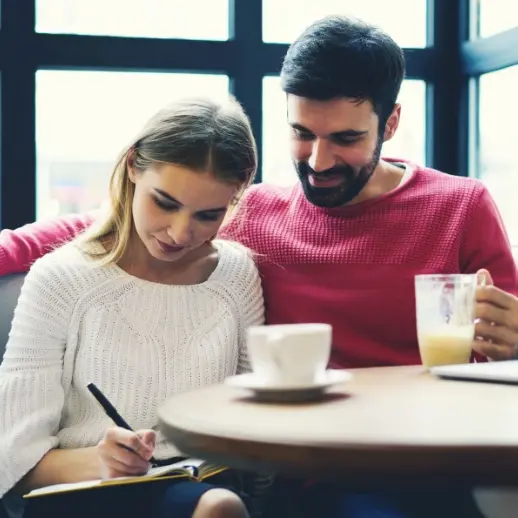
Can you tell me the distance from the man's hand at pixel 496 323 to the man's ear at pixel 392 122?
0.54m

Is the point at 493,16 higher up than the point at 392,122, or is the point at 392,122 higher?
the point at 493,16

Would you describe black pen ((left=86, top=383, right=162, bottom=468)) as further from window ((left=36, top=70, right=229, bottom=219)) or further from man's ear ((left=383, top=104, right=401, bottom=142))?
window ((left=36, top=70, right=229, bottom=219))

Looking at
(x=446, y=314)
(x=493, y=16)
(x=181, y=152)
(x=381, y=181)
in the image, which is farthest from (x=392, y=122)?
(x=493, y=16)

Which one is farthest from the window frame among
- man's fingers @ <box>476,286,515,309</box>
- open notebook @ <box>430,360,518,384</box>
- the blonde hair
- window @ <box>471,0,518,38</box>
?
open notebook @ <box>430,360,518,384</box>

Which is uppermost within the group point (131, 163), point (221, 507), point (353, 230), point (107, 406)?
point (131, 163)

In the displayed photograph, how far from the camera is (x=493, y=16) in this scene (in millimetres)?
2691

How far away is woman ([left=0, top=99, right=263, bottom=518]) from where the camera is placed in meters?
1.40

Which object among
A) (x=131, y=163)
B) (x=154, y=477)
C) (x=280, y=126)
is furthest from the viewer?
(x=280, y=126)

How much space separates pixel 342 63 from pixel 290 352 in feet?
2.69

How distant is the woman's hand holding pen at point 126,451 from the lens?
3.98 feet

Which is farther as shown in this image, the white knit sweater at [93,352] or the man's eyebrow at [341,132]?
the man's eyebrow at [341,132]

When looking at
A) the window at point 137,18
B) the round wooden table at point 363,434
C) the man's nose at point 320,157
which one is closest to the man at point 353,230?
the man's nose at point 320,157

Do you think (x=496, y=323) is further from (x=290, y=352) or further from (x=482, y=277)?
(x=290, y=352)

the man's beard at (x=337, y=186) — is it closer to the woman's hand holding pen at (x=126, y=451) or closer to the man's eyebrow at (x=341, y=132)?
the man's eyebrow at (x=341, y=132)
